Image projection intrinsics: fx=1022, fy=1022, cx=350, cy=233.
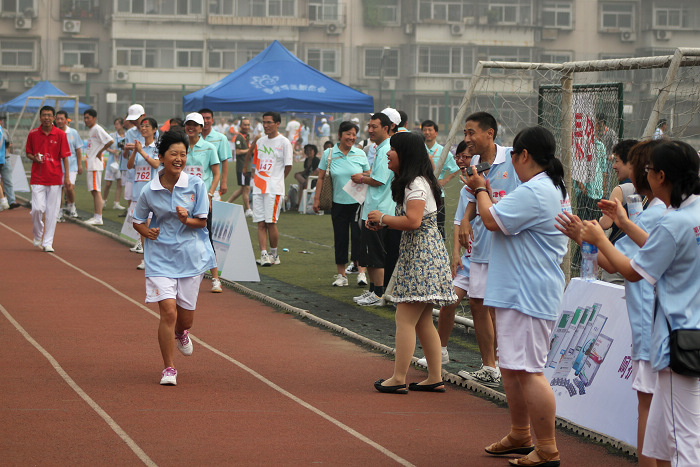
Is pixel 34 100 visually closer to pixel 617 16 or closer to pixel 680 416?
pixel 680 416

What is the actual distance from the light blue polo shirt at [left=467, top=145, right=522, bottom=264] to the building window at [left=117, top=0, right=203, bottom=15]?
5829cm

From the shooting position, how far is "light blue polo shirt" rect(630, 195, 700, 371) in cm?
441

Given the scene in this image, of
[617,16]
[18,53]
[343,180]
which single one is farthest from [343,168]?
[617,16]

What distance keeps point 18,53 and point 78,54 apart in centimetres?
351

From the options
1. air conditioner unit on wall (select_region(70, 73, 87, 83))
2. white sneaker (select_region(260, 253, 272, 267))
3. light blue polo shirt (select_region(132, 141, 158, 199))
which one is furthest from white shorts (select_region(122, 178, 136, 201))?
air conditioner unit on wall (select_region(70, 73, 87, 83))

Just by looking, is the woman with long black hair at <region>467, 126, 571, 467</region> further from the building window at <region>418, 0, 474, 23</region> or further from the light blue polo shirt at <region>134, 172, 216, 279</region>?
the building window at <region>418, 0, 474, 23</region>

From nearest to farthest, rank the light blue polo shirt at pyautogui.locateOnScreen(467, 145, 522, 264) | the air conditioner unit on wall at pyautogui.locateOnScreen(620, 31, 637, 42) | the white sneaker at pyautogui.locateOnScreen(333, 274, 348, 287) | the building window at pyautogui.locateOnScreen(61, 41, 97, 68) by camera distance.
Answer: the light blue polo shirt at pyautogui.locateOnScreen(467, 145, 522, 264), the white sneaker at pyautogui.locateOnScreen(333, 274, 348, 287), the building window at pyautogui.locateOnScreen(61, 41, 97, 68), the air conditioner unit on wall at pyautogui.locateOnScreen(620, 31, 637, 42)

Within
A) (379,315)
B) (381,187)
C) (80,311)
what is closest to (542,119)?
(381,187)

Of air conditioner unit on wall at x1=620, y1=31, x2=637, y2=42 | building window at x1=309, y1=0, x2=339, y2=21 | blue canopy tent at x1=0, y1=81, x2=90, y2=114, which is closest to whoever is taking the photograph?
blue canopy tent at x1=0, y1=81, x2=90, y2=114

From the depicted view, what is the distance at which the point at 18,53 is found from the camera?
203 feet

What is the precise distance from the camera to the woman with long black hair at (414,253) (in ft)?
23.4

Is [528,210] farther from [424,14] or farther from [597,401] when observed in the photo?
[424,14]

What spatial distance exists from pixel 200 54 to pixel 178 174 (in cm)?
5703

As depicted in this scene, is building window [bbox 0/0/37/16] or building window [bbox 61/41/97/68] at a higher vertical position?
building window [bbox 0/0/37/16]
